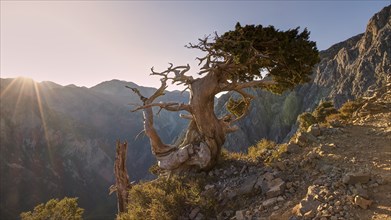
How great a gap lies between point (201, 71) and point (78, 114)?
188195 mm

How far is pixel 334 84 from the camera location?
9081 centimetres

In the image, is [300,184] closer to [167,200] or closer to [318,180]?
[318,180]

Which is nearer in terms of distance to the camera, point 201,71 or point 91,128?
point 201,71

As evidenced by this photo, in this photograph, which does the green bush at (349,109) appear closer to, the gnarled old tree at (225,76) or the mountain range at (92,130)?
the gnarled old tree at (225,76)

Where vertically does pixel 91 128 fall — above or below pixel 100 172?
above

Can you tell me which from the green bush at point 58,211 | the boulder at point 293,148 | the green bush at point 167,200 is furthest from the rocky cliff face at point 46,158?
the boulder at point 293,148

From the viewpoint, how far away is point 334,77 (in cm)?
9275

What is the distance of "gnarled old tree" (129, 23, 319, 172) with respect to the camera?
13.3 m

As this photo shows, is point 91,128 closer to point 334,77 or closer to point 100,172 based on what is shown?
point 100,172

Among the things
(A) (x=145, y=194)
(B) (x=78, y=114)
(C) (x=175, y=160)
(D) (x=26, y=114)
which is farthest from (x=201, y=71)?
(B) (x=78, y=114)

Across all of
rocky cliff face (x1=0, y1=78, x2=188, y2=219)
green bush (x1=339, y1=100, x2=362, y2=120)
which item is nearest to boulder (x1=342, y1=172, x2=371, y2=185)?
green bush (x1=339, y1=100, x2=362, y2=120)

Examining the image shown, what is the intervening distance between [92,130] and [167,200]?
16766 cm

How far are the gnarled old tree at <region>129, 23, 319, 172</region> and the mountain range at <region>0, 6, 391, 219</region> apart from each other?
5794 cm

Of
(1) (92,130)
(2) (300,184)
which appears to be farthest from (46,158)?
(2) (300,184)
